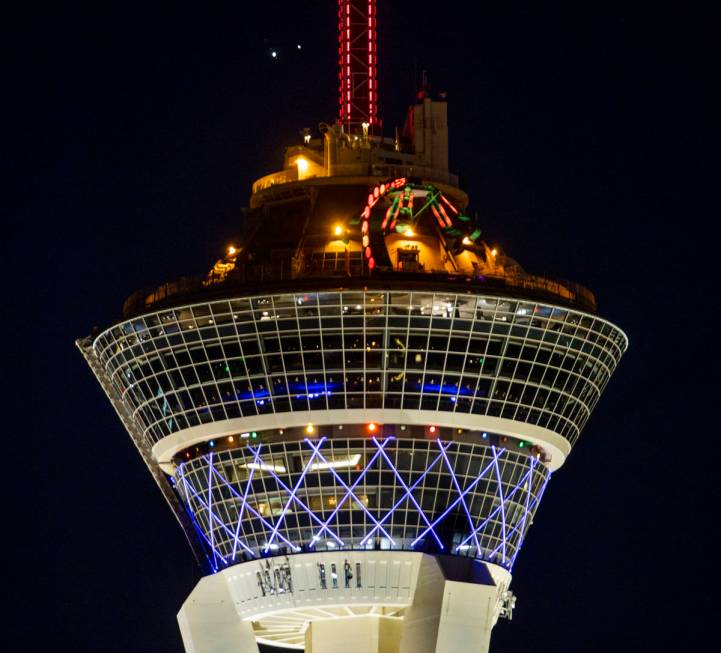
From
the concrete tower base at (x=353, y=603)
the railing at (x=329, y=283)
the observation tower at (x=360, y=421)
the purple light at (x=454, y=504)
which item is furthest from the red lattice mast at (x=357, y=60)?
the concrete tower base at (x=353, y=603)

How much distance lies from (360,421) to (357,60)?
2688 centimetres

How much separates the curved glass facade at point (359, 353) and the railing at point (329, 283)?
649mm

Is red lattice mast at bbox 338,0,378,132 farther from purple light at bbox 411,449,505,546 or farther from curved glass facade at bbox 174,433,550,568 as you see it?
purple light at bbox 411,449,505,546

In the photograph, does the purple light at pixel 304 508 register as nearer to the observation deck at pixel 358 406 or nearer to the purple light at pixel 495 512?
the observation deck at pixel 358 406

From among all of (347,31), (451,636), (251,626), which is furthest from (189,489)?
(347,31)

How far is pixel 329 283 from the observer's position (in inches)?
6043

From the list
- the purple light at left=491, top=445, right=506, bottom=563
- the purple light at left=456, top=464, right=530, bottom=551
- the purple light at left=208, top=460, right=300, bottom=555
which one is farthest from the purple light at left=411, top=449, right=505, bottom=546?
the purple light at left=208, top=460, right=300, bottom=555

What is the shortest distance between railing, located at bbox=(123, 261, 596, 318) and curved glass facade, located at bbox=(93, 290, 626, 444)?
2.13ft

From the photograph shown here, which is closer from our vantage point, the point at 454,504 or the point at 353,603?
the point at 353,603

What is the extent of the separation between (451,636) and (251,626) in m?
12.9

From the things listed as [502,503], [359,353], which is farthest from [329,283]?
[502,503]

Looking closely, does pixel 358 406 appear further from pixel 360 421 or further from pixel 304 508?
pixel 304 508

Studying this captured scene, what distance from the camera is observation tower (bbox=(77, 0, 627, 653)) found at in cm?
15388

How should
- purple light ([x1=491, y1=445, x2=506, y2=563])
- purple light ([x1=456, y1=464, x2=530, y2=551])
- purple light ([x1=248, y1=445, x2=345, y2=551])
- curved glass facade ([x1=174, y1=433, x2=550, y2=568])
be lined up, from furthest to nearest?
purple light ([x1=491, y1=445, x2=506, y2=563])
purple light ([x1=456, y1=464, x2=530, y2=551])
curved glass facade ([x1=174, y1=433, x2=550, y2=568])
purple light ([x1=248, y1=445, x2=345, y2=551])
